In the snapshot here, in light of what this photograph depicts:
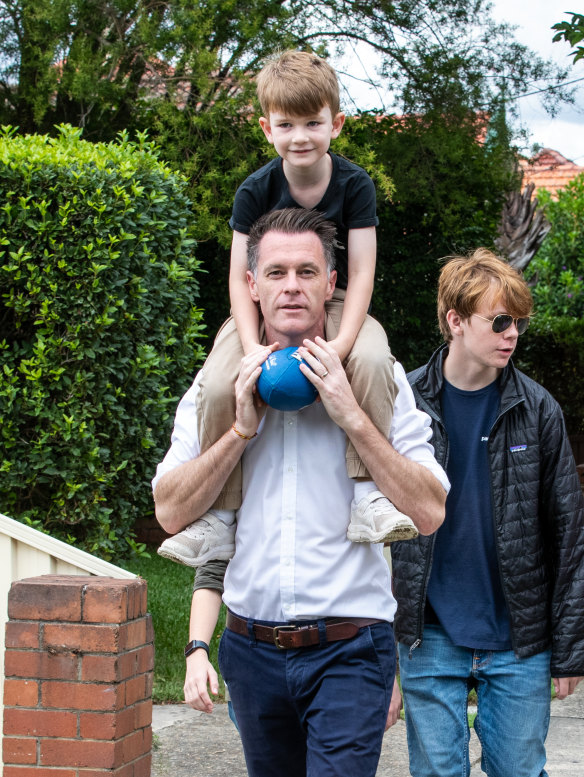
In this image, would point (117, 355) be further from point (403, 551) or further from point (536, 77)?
point (536, 77)

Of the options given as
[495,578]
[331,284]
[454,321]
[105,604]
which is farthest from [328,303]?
[105,604]

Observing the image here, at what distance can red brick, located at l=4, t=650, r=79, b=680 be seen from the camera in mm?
3510

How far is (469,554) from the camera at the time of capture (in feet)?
11.3

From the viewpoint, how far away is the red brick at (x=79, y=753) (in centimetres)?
347

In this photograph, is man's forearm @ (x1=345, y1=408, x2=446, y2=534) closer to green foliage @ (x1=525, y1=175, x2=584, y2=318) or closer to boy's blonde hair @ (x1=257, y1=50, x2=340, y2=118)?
boy's blonde hair @ (x1=257, y1=50, x2=340, y2=118)

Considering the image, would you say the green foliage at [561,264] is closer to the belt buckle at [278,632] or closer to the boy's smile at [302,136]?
the boy's smile at [302,136]

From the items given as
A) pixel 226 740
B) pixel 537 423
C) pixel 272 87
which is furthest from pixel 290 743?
pixel 226 740

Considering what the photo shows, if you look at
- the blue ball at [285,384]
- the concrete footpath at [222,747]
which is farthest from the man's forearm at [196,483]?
the concrete footpath at [222,747]

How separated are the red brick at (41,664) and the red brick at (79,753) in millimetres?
225

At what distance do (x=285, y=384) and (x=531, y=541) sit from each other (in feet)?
4.13

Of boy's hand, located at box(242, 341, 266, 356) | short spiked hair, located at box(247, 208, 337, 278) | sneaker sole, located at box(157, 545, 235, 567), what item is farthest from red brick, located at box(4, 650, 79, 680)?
short spiked hair, located at box(247, 208, 337, 278)

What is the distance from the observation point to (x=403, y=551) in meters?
3.49

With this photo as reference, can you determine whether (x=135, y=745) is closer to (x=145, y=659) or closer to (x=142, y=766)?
(x=142, y=766)

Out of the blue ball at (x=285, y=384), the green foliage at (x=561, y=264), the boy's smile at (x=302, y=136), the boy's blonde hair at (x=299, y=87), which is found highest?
the green foliage at (x=561, y=264)
